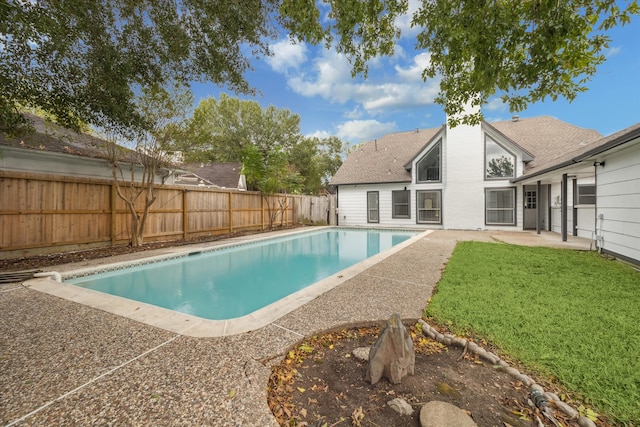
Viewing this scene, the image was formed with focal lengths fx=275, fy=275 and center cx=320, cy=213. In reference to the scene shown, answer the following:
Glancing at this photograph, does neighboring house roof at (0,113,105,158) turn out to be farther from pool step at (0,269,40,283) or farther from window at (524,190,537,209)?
window at (524,190,537,209)

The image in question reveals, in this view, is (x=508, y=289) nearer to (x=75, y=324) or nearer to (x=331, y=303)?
(x=331, y=303)

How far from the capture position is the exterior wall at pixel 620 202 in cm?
601

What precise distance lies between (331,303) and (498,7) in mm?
3969

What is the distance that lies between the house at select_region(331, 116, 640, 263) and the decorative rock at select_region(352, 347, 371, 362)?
959 cm

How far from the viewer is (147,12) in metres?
5.12

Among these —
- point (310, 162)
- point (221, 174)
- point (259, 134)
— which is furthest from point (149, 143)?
point (310, 162)

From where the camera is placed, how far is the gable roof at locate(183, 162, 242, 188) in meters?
23.0

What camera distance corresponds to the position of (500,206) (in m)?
14.1

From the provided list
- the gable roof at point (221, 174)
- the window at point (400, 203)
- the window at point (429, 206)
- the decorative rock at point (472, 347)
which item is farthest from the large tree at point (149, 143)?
the gable roof at point (221, 174)

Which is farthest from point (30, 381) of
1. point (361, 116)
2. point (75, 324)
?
point (361, 116)

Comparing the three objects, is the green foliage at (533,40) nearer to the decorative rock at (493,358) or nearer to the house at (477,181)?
the decorative rock at (493,358)

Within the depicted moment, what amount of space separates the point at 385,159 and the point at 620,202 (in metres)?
12.1

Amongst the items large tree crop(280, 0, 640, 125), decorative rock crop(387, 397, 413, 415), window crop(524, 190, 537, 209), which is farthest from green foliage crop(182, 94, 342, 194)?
decorative rock crop(387, 397, 413, 415)

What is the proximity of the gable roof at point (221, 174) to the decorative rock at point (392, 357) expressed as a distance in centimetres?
2223
